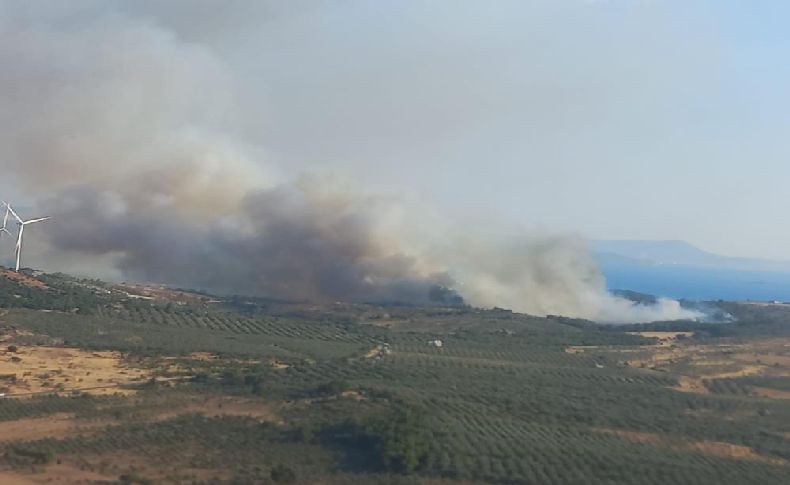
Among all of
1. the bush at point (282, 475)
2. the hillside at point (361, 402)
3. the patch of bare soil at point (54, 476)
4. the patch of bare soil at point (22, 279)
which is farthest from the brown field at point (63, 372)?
the patch of bare soil at point (22, 279)

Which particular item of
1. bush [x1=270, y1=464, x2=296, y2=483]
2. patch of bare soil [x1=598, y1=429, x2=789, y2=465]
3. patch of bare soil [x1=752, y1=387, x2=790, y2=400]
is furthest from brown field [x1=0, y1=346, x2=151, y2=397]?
patch of bare soil [x1=752, y1=387, x2=790, y2=400]

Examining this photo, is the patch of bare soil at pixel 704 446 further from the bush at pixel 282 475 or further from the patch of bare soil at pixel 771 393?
the patch of bare soil at pixel 771 393

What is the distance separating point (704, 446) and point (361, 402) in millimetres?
17022

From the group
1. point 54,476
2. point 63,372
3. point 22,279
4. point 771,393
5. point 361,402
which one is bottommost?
point 54,476

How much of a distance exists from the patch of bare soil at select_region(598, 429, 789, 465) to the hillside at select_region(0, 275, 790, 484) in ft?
0.44

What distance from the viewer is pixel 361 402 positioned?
43625 mm

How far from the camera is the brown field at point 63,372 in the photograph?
165 ft

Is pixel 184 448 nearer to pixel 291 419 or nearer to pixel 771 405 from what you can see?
pixel 291 419

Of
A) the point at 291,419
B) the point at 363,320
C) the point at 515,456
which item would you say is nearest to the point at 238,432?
the point at 291,419

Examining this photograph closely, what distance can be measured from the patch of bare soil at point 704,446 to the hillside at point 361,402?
5.3 inches

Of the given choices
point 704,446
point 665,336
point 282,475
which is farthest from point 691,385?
point 282,475

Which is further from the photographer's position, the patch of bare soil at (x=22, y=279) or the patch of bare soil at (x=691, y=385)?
the patch of bare soil at (x=22, y=279)

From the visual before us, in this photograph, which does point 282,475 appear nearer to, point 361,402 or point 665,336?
point 361,402

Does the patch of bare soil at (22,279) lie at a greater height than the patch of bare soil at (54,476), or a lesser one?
greater
